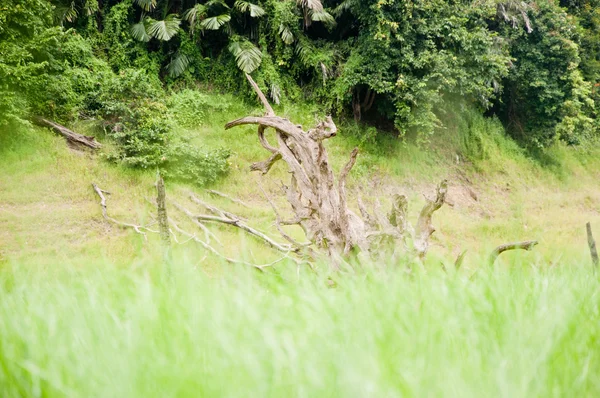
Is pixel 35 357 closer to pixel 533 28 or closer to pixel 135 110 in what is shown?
pixel 135 110

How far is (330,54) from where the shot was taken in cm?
1788

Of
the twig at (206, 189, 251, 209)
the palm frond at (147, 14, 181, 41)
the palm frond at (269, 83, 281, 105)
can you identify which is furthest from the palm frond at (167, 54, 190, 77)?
the twig at (206, 189, 251, 209)

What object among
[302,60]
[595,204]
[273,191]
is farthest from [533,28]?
[273,191]

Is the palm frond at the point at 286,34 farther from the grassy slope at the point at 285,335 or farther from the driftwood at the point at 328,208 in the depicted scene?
the grassy slope at the point at 285,335

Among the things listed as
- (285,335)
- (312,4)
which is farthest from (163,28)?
(285,335)

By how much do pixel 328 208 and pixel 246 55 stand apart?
1248 cm

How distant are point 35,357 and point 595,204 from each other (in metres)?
23.7

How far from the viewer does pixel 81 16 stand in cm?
1633

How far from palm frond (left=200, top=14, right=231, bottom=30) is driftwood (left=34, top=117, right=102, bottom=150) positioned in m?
6.88

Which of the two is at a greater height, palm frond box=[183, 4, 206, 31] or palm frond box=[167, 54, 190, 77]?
palm frond box=[183, 4, 206, 31]

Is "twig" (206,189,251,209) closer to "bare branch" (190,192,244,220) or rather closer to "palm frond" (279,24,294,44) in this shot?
"bare branch" (190,192,244,220)

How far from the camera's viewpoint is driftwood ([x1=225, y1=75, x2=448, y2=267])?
568 cm

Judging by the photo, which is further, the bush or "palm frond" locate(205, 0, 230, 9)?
"palm frond" locate(205, 0, 230, 9)

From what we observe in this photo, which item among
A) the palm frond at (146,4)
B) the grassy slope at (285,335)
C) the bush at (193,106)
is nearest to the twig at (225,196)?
the bush at (193,106)
